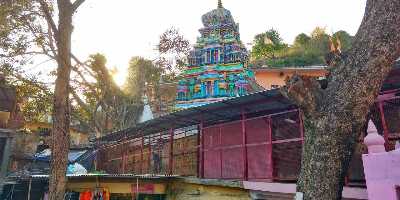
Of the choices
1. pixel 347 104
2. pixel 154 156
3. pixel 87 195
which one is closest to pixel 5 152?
pixel 87 195

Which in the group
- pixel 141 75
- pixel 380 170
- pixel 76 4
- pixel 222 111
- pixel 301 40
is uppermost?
pixel 301 40

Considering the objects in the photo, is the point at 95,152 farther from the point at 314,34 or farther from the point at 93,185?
the point at 314,34

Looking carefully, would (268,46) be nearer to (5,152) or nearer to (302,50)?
(302,50)

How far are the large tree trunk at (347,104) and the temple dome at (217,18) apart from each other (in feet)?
87.6

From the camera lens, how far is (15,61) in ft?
55.8

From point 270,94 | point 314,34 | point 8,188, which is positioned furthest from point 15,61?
point 314,34

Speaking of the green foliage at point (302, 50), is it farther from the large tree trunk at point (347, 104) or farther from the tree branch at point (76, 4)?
the large tree trunk at point (347, 104)

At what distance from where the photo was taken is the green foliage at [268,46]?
46.4 meters

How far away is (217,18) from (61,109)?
2426 cm

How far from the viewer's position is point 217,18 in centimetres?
3209

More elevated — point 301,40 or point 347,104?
point 301,40

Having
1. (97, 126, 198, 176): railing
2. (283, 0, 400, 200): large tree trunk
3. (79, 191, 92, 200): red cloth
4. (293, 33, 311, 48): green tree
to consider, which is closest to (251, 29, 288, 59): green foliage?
(293, 33, 311, 48): green tree

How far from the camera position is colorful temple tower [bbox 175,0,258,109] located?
28.9 m

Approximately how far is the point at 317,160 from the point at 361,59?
5.11ft
